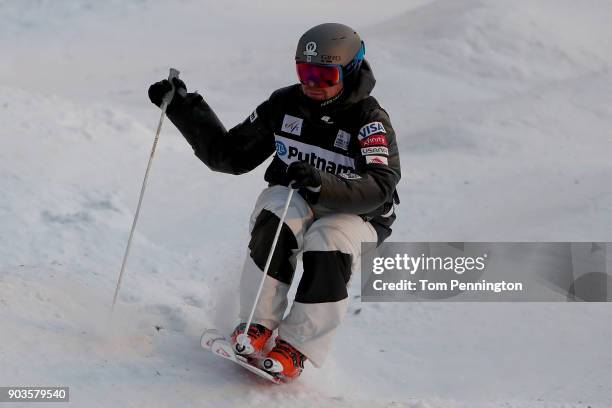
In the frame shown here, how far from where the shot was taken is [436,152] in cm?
1066

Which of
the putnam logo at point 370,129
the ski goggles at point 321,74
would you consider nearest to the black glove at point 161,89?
the ski goggles at point 321,74

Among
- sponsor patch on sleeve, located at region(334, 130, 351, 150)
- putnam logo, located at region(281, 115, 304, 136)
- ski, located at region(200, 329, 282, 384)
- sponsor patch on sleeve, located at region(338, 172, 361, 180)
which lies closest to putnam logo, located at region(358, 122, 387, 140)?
sponsor patch on sleeve, located at region(334, 130, 351, 150)

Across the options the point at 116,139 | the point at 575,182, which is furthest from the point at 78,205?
the point at 575,182

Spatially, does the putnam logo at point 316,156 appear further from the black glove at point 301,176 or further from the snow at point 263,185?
the snow at point 263,185

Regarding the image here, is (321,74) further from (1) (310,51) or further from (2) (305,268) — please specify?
(2) (305,268)

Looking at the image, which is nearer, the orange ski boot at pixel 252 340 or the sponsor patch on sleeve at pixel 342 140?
the orange ski boot at pixel 252 340

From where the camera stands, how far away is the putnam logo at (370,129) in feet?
15.8

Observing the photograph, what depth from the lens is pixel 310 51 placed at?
4.84 metres

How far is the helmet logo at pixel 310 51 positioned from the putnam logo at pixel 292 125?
1.19 feet

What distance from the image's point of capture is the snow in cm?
488

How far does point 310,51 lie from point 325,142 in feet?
1.56

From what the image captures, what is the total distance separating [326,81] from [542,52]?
11.4 metres

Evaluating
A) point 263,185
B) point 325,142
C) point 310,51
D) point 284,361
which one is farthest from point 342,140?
point 263,185

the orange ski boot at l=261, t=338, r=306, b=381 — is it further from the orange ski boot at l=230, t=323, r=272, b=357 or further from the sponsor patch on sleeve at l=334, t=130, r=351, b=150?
the sponsor patch on sleeve at l=334, t=130, r=351, b=150
